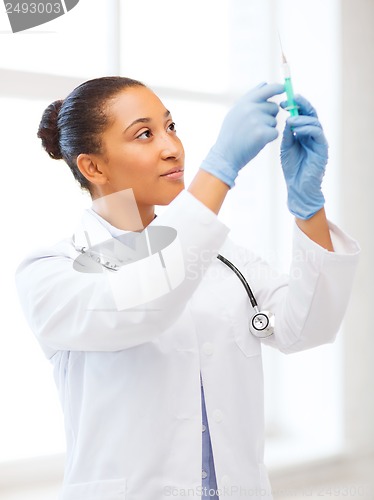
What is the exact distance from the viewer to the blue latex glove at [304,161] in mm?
1117

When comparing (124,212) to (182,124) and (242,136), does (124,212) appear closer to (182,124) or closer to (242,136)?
(242,136)

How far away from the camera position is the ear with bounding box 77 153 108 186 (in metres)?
1.29

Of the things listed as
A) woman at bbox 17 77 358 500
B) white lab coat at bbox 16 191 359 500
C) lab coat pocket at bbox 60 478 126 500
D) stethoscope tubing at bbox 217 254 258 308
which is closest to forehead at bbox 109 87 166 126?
woman at bbox 17 77 358 500

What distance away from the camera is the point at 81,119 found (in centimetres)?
129

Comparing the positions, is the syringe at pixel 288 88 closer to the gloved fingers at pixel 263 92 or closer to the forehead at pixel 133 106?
the gloved fingers at pixel 263 92

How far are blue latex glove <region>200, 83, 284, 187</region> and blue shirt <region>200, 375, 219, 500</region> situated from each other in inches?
18.2

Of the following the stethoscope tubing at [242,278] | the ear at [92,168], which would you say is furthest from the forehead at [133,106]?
the stethoscope tubing at [242,278]

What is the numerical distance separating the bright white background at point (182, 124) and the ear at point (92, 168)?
0.85 meters

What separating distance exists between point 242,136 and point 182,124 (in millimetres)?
1506

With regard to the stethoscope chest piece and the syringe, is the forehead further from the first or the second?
the stethoscope chest piece

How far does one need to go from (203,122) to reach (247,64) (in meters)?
0.36

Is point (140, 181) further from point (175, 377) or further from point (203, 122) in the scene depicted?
point (203, 122)

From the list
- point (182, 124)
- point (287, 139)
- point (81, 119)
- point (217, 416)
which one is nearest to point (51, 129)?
point (81, 119)

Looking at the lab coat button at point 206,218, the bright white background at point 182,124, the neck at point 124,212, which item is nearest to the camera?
the lab coat button at point 206,218
